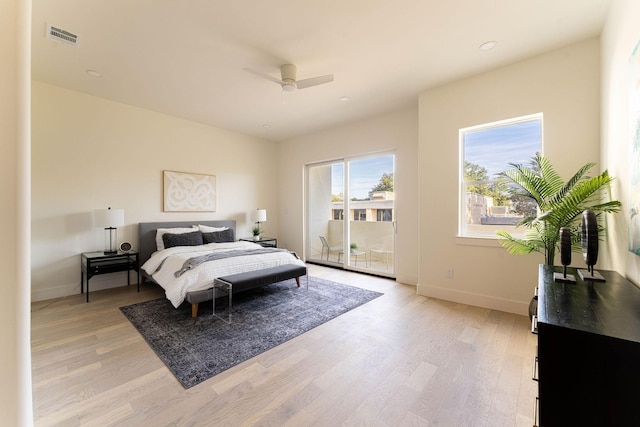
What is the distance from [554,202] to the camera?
7.87 feet

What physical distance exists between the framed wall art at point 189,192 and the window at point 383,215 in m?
3.26

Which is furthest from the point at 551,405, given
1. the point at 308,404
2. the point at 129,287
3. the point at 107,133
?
the point at 107,133

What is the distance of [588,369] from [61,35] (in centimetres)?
433

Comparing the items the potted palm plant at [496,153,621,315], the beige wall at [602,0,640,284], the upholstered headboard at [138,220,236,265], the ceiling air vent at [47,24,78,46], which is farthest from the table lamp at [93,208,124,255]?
the beige wall at [602,0,640,284]

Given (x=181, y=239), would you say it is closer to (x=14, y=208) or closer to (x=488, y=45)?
(x=14, y=208)

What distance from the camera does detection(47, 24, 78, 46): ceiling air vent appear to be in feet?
7.80

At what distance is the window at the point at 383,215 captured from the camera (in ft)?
15.6

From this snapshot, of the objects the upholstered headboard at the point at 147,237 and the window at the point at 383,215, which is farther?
the window at the point at 383,215

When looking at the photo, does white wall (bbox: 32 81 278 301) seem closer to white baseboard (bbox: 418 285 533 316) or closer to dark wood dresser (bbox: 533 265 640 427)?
white baseboard (bbox: 418 285 533 316)

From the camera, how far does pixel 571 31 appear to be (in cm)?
247

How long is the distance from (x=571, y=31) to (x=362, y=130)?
296 centimetres

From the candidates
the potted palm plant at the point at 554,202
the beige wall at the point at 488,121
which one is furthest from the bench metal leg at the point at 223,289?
the potted palm plant at the point at 554,202

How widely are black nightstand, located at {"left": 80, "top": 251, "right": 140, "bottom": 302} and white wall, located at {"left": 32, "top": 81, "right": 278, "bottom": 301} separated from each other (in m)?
0.16

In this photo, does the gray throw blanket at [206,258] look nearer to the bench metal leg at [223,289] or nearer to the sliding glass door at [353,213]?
the bench metal leg at [223,289]
